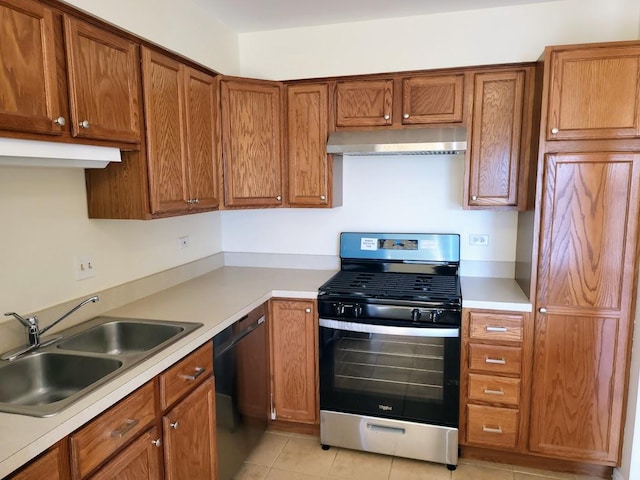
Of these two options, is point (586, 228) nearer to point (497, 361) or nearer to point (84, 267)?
point (497, 361)

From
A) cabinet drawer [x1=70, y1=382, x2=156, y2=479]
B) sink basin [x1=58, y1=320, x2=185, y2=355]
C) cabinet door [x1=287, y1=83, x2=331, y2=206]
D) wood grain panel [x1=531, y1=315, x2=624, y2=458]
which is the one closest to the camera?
cabinet drawer [x1=70, y1=382, x2=156, y2=479]

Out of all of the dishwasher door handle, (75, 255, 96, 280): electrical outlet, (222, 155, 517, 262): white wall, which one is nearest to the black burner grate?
(222, 155, 517, 262): white wall

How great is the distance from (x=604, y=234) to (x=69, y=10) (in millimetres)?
2469

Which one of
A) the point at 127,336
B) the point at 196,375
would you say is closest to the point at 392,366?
the point at 196,375

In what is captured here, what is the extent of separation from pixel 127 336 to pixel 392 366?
1.35 meters

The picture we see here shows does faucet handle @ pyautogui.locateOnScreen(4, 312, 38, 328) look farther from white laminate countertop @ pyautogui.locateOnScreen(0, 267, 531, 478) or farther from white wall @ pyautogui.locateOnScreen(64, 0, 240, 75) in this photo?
Answer: white wall @ pyautogui.locateOnScreen(64, 0, 240, 75)

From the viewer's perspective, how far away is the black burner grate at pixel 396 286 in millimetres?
2354

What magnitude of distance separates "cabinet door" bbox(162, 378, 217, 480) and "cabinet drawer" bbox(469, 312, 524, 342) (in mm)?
1354

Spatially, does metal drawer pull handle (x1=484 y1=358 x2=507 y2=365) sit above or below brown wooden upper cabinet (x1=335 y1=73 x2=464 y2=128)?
below

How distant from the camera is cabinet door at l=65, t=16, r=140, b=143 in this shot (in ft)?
5.26

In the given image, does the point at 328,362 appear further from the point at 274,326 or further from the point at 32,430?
the point at 32,430

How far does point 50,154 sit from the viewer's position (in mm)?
1510

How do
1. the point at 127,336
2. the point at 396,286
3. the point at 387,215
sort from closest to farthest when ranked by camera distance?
the point at 127,336
the point at 396,286
the point at 387,215

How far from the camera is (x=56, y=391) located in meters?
1.65
